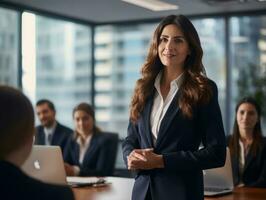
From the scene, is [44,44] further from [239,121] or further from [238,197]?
[238,197]

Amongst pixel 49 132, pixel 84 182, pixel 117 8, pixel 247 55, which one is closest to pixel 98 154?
pixel 49 132

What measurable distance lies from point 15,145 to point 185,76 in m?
1.15

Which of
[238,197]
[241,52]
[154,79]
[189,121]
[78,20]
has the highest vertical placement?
[78,20]

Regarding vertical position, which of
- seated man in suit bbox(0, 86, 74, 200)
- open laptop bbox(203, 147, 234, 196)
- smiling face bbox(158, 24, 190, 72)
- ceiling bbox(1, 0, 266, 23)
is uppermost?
ceiling bbox(1, 0, 266, 23)

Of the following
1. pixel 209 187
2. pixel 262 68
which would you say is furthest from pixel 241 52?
pixel 209 187

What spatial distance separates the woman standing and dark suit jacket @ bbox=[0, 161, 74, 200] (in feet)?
2.94

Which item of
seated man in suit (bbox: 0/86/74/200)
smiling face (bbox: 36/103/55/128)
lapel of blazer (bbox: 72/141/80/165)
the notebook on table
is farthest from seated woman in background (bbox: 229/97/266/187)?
seated man in suit (bbox: 0/86/74/200)

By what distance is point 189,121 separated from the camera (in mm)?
2109

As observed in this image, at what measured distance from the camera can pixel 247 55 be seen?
23.1 feet

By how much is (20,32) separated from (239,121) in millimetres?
3271

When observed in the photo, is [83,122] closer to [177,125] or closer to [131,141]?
[131,141]

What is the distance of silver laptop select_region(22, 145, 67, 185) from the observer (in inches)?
128

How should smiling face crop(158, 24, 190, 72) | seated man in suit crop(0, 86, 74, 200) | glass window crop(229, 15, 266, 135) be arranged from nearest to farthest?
seated man in suit crop(0, 86, 74, 200) < smiling face crop(158, 24, 190, 72) < glass window crop(229, 15, 266, 135)

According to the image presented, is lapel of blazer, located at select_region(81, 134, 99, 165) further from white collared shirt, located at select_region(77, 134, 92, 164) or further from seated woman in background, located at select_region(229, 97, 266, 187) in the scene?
seated woman in background, located at select_region(229, 97, 266, 187)
